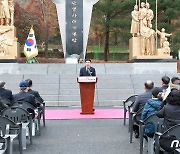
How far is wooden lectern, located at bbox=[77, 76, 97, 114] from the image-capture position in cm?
1319

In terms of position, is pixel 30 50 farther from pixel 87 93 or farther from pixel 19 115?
pixel 19 115

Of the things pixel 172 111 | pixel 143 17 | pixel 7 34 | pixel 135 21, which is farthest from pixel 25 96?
pixel 135 21

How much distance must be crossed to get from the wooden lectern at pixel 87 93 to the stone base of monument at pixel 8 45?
10.8 meters

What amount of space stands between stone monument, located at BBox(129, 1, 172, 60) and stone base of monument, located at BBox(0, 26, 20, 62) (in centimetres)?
626

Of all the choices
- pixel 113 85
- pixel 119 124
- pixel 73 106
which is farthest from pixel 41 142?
pixel 113 85

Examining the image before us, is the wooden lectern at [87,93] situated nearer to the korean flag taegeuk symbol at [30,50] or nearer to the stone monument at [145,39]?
the stone monument at [145,39]

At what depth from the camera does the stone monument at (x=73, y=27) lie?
2664 cm

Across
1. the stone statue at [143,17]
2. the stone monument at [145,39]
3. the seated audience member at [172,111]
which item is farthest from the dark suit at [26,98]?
the stone statue at [143,17]

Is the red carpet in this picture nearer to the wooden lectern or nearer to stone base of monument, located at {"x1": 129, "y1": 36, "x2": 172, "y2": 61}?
the wooden lectern

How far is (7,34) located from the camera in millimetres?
24141

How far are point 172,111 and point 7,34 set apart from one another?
18921 millimetres

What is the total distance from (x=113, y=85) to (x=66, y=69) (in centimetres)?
410

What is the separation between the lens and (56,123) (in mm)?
11727

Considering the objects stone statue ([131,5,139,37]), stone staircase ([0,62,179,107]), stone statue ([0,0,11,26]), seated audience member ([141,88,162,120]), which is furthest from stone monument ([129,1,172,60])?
seated audience member ([141,88,162,120])
